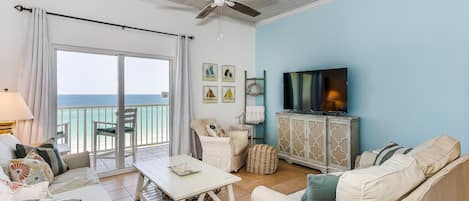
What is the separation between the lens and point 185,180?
221 centimetres

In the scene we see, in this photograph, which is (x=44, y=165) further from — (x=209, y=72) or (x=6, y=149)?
(x=209, y=72)

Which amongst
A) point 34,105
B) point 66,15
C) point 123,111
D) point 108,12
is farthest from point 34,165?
point 108,12

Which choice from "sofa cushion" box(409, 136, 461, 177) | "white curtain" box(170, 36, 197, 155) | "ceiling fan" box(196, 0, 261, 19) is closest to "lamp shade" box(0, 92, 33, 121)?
"white curtain" box(170, 36, 197, 155)

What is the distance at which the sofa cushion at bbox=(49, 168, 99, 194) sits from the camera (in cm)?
201

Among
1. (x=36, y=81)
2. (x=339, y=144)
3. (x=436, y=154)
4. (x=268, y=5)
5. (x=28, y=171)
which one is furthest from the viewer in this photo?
(x=268, y=5)

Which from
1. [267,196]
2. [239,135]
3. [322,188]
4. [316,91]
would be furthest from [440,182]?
[239,135]

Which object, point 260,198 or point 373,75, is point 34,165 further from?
point 373,75

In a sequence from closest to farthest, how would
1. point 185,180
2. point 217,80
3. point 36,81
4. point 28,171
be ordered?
point 28,171 < point 185,180 < point 36,81 < point 217,80

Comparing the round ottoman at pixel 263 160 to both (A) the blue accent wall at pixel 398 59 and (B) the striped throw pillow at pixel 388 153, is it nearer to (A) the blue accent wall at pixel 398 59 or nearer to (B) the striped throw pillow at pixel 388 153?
(A) the blue accent wall at pixel 398 59

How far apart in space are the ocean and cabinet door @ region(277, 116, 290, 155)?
6.87ft

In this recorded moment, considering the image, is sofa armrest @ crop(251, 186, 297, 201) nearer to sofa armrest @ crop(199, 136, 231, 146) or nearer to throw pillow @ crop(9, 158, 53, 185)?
throw pillow @ crop(9, 158, 53, 185)

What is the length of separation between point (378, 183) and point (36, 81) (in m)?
3.74

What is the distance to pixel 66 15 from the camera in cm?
318

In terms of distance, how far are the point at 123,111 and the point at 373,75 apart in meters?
3.88
